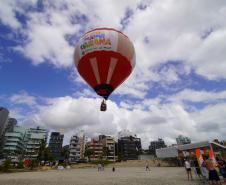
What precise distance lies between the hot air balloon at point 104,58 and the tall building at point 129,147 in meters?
120

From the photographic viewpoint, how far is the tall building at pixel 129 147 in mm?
129750

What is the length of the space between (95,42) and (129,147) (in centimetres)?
12732

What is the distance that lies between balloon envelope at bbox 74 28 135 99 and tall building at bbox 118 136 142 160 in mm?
119718

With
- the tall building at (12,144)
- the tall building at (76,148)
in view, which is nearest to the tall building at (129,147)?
the tall building at (76,148)

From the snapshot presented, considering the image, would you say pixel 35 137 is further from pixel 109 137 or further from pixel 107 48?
pixel 107 48

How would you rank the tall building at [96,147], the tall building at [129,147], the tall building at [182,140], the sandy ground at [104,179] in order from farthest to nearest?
the tall building at [182,140] → the tall building at [129,147] → the tall building at [96,147] → the sandy ground at [104,179]

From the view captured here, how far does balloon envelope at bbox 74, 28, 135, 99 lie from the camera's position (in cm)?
1196

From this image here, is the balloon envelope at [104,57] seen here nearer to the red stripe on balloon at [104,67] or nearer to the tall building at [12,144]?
the red stripe on balloon at [104,67]

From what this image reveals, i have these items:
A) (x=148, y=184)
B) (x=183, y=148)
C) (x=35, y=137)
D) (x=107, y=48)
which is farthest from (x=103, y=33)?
(x=35, y=137)

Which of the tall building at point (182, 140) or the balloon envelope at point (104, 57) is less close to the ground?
the tall building at point (182, 140)

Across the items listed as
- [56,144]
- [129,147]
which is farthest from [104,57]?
[129,147]

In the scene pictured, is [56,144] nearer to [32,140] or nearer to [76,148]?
[76,148]

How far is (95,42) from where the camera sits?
39.4 feet

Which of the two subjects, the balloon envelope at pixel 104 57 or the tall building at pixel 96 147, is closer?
the balloon envelope at pixel 104 57
